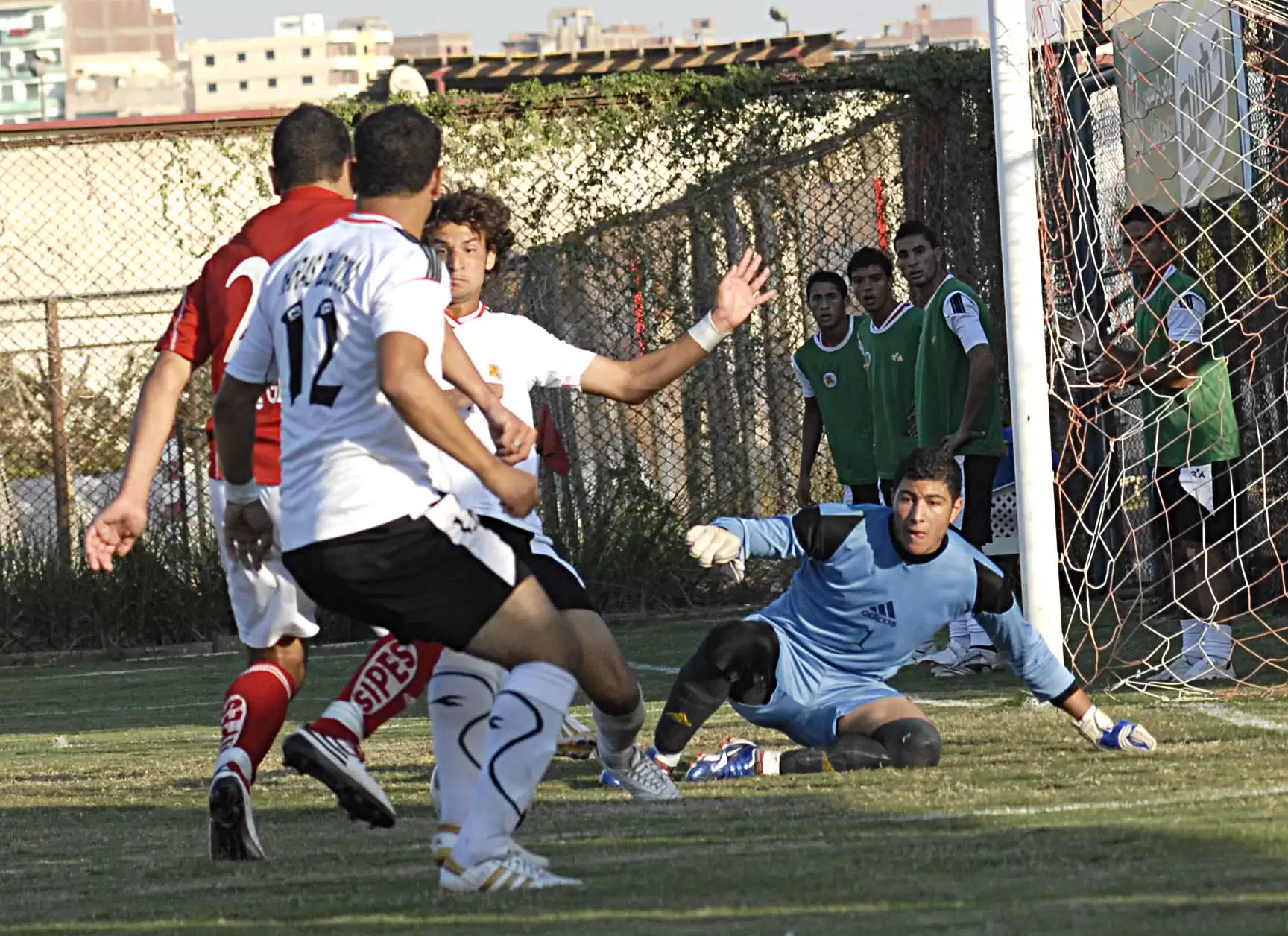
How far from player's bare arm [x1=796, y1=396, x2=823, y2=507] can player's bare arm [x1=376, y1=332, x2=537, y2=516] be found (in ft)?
20.2

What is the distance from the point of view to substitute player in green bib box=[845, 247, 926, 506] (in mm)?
9328

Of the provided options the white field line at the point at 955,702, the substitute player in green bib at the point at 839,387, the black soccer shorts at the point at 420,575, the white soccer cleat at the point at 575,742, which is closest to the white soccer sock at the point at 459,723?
the black soccer shorts at the point at 420,575

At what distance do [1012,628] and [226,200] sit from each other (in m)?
9.11

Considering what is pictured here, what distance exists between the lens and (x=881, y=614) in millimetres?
6078

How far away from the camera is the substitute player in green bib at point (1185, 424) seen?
807 centimetres

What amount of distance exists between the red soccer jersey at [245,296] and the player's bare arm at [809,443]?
16.6 feet

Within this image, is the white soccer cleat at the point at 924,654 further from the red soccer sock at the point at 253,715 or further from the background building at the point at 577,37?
the background building at the point at 577,37

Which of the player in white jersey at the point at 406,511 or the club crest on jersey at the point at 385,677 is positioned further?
the club crest on jersey at the point at 385,677

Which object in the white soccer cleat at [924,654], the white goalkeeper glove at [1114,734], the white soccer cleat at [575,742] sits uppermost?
the white goalkeeper glove at [1114,734]

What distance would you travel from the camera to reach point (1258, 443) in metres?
10.6

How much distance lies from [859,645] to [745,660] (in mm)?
399

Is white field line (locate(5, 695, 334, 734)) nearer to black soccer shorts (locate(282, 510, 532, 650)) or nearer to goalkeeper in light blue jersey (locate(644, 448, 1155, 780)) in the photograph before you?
goalkeeper in light blue jersey (locate(644, 448, 1155, 780))

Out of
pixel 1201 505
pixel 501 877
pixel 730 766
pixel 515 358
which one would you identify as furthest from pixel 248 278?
pixel 1201 505

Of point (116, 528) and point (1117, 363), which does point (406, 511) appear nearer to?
point (116, 528)
